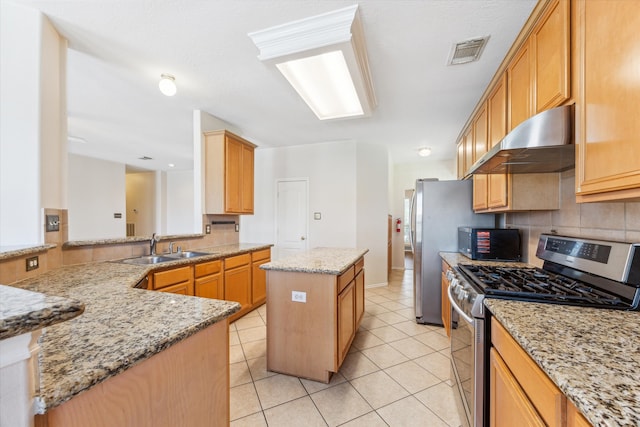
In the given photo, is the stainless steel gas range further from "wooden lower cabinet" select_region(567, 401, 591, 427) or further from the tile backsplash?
"wooden lower cabinet" select_region(567, 401, 591, 427)

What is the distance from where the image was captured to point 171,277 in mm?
2248

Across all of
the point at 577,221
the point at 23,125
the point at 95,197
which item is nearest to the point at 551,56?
the point at 577,221

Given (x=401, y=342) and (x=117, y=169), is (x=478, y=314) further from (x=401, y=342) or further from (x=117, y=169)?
(x=117, y=169)

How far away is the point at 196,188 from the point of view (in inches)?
130

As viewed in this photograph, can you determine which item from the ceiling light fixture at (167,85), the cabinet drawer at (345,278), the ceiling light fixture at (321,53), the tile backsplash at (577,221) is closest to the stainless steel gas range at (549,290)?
the tile backsplash at (577,221)

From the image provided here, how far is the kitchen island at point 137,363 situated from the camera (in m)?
0.60

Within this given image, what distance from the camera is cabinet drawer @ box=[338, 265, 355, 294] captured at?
199 centimetres

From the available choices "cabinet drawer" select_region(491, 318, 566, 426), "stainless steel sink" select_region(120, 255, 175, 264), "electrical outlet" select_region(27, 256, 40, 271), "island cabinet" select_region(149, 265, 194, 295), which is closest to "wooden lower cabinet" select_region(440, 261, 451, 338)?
"cabinet drawer" select_region(491, 318, 566, 426)

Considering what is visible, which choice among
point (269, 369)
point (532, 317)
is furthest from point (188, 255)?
point (532, 317)

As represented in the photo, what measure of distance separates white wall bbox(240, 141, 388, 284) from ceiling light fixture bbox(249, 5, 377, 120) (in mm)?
1953

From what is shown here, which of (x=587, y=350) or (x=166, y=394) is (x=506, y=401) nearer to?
(x=587, y=350)

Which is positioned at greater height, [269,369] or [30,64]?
[30,64]

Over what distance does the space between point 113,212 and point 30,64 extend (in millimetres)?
5546

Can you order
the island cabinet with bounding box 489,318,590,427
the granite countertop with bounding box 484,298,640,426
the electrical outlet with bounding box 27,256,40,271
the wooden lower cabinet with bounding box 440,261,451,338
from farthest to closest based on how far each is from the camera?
the wooden lower cabinet with bounding box 440,261,451,338 → the electrical outlet with bounding box 27,256,40,271 → the island cabinet with bounding box 489,318,590,427 → the granite countertop with bounding box 484,298,640,426
